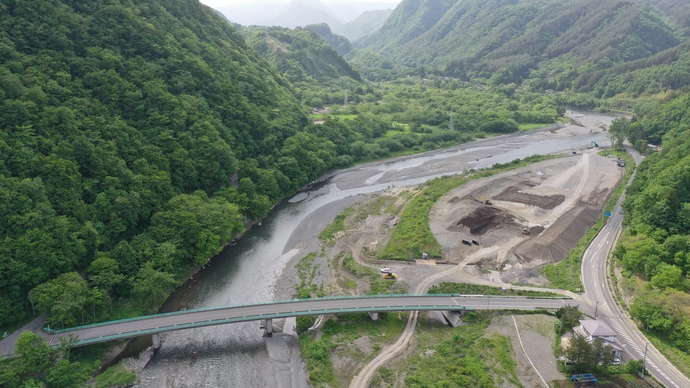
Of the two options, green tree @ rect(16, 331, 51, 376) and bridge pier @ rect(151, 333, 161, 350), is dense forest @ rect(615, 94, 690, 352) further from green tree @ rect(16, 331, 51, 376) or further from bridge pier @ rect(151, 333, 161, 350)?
green tree @ rect(16, 331, 51, 376)

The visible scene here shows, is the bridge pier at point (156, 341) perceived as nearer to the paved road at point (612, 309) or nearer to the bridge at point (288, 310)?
the bridge at point (288, 310)

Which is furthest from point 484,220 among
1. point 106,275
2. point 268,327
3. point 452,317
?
point 106,275

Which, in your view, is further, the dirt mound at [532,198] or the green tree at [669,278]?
the dirt mound at [532,198]

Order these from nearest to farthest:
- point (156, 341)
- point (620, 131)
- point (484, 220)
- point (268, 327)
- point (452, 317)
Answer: point (156, 341) → point (268, 327) → point (452, 317) → point (484, 220) → point (620, 131)

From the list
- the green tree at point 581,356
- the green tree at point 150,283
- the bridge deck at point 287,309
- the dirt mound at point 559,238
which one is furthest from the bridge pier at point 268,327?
the dirt mound at point 559,238

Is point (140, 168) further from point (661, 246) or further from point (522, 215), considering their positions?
point (661, 246)

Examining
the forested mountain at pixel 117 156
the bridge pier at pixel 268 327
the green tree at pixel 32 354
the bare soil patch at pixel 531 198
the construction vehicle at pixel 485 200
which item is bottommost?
the bare soil patch at pixel 531 198

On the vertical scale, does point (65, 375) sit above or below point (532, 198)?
above
